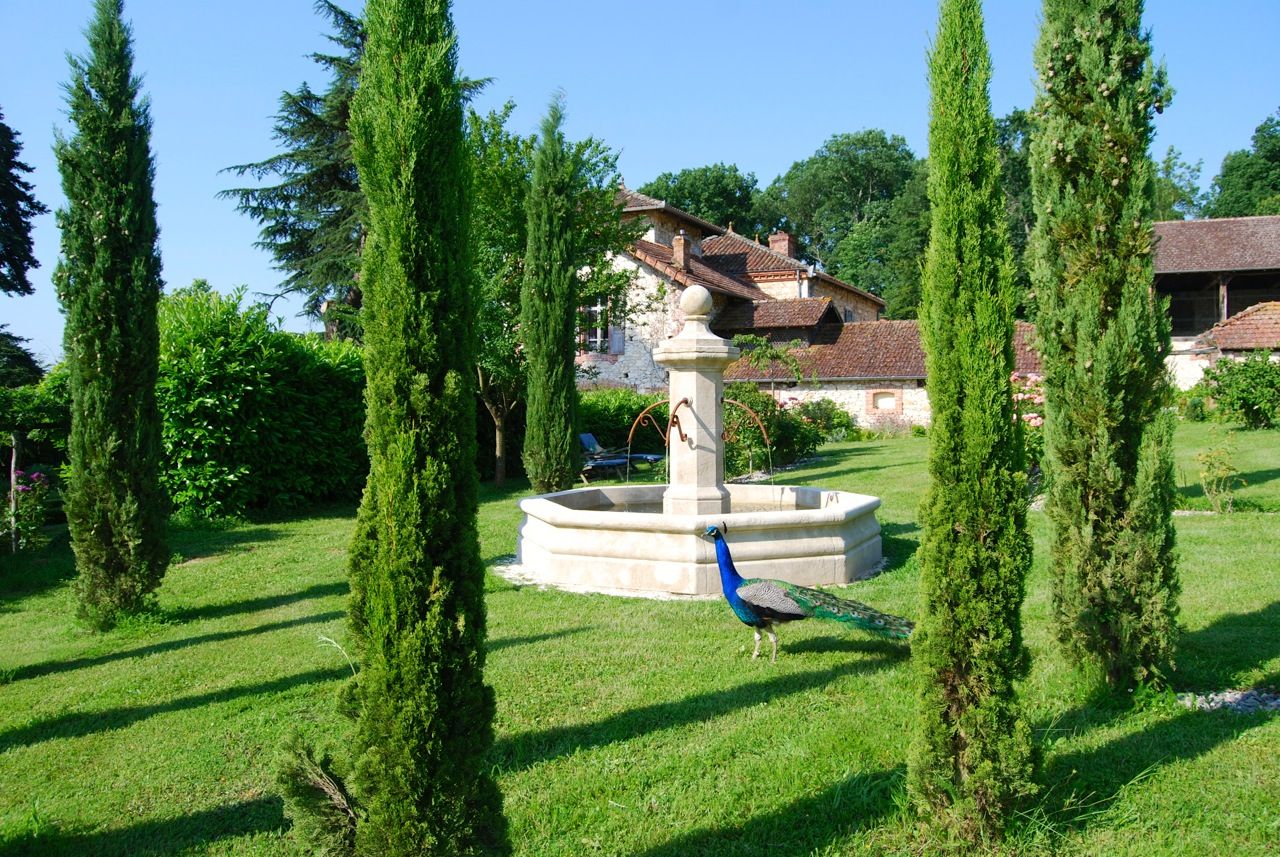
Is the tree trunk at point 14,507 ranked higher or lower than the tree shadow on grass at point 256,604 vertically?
higher

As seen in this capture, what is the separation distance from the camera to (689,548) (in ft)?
24.5

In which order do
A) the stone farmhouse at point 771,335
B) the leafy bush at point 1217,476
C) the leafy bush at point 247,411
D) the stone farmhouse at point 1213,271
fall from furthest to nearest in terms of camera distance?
the stone farmhouse at point 1213,271, the stone farmhouse at point 771,335, the leafy bush at point 247,411, the leafy bush at point 1217,476

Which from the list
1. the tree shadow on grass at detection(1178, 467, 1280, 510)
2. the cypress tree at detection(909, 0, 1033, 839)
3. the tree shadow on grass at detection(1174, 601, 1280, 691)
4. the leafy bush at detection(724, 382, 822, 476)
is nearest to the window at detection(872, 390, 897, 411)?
the leafy bush at detection(724, 382, 822, 476)

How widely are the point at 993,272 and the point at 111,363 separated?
7083 mm

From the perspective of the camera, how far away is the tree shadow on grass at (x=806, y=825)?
3287 millimetres

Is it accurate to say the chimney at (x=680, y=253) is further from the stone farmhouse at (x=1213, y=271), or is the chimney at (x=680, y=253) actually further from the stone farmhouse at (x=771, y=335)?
the stone farmhouse at (x=1213, y=271)

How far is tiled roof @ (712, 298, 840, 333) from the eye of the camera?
31.5 meters

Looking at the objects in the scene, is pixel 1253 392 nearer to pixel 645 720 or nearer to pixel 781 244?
pixel 645 720

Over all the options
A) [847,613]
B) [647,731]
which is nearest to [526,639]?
[647,731]

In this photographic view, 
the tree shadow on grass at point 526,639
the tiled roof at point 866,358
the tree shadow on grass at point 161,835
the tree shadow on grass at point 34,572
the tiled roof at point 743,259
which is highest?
the tiled roof at point 743,259

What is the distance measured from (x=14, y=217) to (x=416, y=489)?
2886 centimetres

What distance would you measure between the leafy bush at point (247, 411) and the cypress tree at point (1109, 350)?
1154cm

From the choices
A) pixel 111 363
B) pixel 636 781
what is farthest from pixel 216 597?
pixel 636 781

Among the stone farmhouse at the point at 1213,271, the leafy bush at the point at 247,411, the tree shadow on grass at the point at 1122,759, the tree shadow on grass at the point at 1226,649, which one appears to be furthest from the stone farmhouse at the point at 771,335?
the tree shadow on grass at the point at 1122,759
